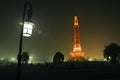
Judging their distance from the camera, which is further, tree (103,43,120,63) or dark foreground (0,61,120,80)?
tree (103,43,120,63)

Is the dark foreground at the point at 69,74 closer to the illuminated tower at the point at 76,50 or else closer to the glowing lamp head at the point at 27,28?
the glowing lamp head at the point at 27,28

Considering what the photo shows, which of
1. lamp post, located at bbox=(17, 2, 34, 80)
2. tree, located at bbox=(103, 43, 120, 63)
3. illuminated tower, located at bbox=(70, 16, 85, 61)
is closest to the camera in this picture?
lamp post, located at bbox=(17, 2, 34, 80)

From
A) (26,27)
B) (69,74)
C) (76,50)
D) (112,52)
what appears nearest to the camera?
(26,27)

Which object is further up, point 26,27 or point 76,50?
point 76,50

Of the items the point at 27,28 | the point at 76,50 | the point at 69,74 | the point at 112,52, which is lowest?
the point at 69,74

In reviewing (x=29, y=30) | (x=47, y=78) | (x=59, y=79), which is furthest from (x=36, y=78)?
(x=29, y=30)

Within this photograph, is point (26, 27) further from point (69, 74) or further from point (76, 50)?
point (76, 50)

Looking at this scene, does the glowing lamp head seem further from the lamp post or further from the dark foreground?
the dark foreground

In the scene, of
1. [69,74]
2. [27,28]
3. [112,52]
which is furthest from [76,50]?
[27,28]

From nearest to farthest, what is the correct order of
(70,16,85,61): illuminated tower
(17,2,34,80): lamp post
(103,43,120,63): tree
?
(17,2,34,80): lamp post < (103,43,120,63): tree < (70,16,85,61): illuminated tower

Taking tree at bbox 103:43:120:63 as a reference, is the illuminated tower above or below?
above

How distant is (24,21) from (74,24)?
114659 mm

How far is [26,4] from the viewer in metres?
8.39

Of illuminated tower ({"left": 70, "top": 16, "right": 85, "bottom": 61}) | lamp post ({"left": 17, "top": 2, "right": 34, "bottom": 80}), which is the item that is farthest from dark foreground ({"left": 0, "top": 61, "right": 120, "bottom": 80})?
illuminated tower ({"left": 70, "top": 16, "right": 85, "bottom": 61})
